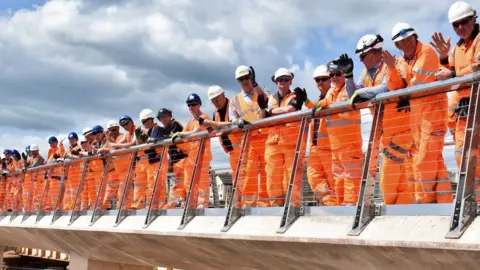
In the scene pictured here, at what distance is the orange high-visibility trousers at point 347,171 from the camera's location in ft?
22.2

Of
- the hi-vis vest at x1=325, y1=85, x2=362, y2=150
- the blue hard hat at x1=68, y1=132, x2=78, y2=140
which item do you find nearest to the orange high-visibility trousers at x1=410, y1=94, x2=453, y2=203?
the hi-vis vest at x1=325, y1=85, x2=362, y2=150

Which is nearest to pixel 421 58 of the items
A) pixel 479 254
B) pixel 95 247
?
pixel 479 254

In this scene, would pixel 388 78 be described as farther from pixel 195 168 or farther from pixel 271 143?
pixel 195 168

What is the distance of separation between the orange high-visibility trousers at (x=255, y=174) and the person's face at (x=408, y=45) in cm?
232

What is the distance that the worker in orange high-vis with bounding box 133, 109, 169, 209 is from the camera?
32.7 feet

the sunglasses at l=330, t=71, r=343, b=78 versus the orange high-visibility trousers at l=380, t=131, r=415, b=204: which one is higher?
the sunglasses at l=330, t=71, r=343, b=78

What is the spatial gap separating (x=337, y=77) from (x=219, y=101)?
2.23 metres

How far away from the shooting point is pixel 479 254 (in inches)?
200

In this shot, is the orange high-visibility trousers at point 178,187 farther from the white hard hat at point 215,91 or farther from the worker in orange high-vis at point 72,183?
the worker in orange high-vis at point 72,183

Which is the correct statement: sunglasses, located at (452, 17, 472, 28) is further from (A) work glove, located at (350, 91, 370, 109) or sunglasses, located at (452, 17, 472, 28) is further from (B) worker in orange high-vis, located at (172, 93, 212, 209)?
(B) worker in orange high-vis, located at (172, 93, 212, 209)

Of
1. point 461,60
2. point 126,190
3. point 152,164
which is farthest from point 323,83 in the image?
point 126,190

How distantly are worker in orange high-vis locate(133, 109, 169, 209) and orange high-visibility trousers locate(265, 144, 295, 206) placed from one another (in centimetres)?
255

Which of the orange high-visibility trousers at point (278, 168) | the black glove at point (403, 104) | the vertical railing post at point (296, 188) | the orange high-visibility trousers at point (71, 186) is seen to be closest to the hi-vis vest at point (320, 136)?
the vertical railing post at point (296, 188)

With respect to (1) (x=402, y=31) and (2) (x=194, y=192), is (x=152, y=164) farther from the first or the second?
(1) (x=402, y=31)
